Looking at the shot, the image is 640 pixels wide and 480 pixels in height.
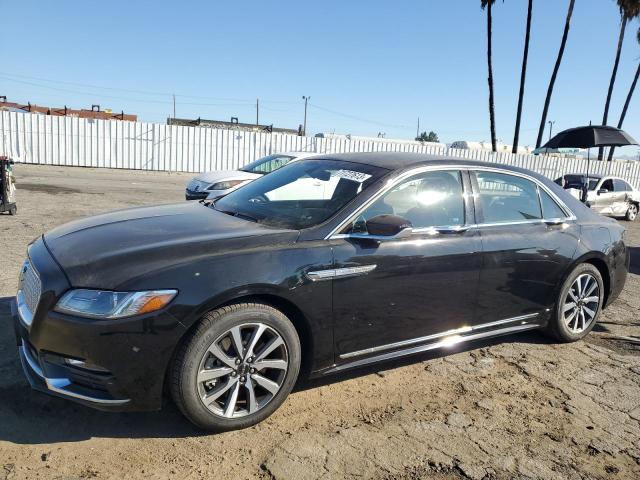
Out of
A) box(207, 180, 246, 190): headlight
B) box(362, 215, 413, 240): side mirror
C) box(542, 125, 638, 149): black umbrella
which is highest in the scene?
box(542, 125, 638, 149): black umbrella

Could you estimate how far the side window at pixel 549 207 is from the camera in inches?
175

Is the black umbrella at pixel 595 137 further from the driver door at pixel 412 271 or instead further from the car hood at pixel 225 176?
the driver door at pixel 412 271

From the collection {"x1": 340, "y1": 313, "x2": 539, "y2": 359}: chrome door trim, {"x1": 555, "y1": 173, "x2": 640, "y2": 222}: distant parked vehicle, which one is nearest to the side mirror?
{"x1": 340, "y1": 313, "x2": 539, "y2": 359}: chrome door trim

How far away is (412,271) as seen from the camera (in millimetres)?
3457

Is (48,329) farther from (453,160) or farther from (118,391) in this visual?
(453,160)

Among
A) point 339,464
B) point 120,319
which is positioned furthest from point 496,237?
point 120,319

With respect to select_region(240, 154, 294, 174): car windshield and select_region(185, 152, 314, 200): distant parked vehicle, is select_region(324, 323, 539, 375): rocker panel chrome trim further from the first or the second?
select_region(240, 154, 294, 174): car windshield

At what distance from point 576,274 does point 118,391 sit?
391 cm

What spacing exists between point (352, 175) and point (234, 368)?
1674 millimetres

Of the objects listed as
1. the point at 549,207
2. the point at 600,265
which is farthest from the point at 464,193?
the point at 600,265

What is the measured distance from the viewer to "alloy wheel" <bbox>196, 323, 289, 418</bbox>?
9.20ft

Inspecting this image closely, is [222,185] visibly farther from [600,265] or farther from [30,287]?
[30,287]

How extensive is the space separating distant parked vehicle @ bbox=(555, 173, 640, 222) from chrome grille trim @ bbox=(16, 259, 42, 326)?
48.7ft

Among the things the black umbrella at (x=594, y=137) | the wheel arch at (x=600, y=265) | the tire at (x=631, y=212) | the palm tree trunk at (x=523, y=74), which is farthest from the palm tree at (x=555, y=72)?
the wheel arch at (x=600, y=265)
